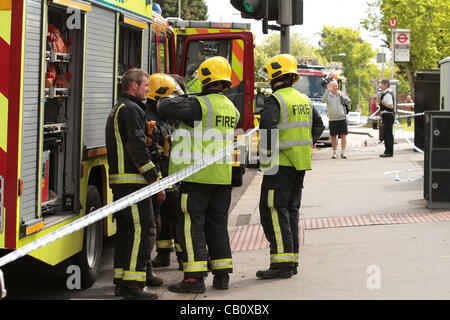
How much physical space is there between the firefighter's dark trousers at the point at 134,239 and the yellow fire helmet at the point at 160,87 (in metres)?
1.02

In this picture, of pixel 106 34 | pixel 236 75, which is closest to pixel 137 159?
pixel 106 34

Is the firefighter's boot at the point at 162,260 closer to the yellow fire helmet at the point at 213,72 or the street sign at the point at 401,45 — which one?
the yellow fire helmet at the point at 213,72

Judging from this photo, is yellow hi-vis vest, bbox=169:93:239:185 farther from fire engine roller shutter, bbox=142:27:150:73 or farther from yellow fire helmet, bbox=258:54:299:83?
fire engine roller shutter, bbox=142:27:150:73

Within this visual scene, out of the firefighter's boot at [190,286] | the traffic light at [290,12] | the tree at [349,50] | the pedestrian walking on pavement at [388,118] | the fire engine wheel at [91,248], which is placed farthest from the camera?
the tree at [349,50]

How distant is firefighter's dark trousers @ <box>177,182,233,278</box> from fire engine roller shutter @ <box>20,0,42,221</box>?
1370mm

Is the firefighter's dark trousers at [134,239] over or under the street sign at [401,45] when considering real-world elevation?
under

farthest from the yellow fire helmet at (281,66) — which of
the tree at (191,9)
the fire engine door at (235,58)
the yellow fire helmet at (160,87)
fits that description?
the tree at (191,9)

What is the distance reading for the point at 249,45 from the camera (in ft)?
43.9

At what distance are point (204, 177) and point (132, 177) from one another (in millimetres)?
591

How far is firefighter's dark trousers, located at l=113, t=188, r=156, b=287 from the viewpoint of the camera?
619cm

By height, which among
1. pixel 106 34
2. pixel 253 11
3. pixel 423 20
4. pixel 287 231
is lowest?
pixel 287 231

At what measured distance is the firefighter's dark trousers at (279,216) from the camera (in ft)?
22.7
